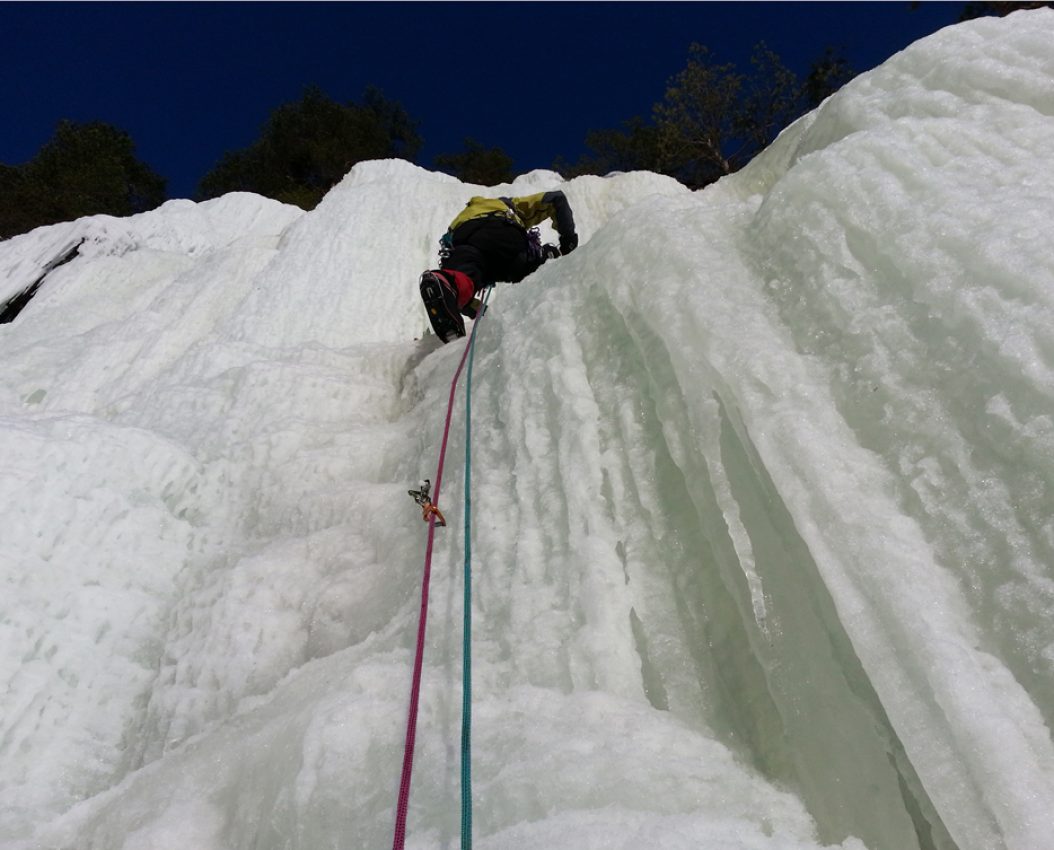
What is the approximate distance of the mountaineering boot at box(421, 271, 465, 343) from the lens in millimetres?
3537

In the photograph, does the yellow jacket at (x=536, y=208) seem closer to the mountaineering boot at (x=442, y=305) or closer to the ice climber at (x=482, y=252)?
the ice climber at (x=482, y=252)

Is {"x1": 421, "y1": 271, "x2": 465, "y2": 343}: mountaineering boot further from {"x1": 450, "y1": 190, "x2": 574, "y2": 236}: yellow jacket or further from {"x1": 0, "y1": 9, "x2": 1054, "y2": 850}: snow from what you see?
{"x1": 450, "y1": 190, "x2": 574, "y2": 236}: yellow jacket

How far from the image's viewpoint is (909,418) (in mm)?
1421

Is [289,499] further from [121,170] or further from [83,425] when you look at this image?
[121,170]

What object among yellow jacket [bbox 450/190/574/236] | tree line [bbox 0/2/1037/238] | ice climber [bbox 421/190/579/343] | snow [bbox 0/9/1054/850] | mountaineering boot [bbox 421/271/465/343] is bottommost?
snow [bbox 0/9/1054/850]

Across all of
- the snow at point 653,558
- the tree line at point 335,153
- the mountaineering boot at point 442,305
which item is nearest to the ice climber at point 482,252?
the mountaineering boot at point 442,305

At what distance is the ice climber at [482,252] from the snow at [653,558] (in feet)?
1.75

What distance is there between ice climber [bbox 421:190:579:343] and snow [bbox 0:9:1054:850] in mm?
534

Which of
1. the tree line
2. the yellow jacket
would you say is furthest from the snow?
the tree line

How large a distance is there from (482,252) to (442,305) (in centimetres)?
73

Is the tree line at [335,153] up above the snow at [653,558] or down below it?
above

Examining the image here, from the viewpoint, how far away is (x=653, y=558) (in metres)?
1.65

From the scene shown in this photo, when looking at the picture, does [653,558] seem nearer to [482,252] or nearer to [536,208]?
[482,252]

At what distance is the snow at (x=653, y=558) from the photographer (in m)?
1.13
